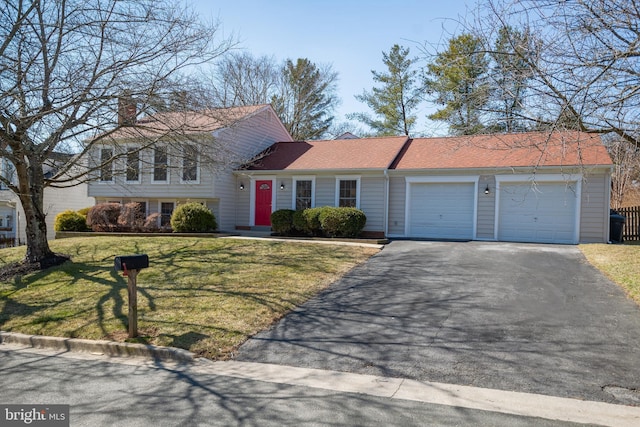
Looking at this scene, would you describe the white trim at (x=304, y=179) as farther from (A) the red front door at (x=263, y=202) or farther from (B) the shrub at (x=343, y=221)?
(B) the shrub at (x=343, y=221)

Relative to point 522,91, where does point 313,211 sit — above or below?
below

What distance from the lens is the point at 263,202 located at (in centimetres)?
1941

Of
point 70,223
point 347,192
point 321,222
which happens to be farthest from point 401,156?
point 70,223

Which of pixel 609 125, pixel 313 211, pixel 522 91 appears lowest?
pixel 313 211

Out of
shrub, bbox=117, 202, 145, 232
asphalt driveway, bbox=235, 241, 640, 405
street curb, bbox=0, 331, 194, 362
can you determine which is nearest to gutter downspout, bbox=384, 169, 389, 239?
asphalt driveway, bbox=235, 241, 640, 405

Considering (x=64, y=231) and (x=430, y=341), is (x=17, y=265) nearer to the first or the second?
(x=64, y=231)

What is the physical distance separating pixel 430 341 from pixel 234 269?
5.93 metres

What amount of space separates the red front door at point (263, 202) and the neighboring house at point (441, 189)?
4 centimetres

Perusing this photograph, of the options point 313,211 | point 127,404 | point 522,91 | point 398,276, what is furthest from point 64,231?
point 522,91

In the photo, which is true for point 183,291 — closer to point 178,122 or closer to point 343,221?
point 178,122

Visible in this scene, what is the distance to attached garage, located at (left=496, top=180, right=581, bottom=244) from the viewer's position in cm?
1514

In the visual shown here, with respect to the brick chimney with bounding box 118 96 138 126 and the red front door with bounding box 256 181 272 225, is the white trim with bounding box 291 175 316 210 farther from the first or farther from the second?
the brick chimney with bounding box 118 96 138 126

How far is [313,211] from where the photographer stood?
16969 mm

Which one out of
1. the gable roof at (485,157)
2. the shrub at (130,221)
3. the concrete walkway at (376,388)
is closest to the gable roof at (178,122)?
the shrub at (130,221)
